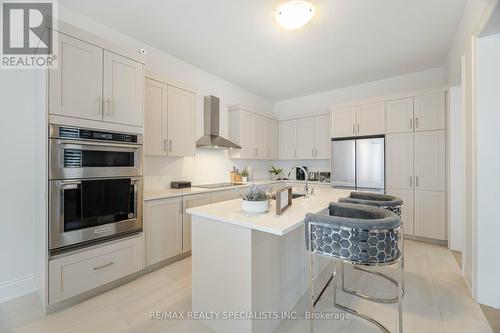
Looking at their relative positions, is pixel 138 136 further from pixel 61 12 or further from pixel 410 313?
pixel 410 313

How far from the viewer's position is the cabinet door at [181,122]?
2.97 metres

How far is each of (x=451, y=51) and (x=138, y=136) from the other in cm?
421

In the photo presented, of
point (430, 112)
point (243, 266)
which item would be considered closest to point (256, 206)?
point (243, 266)

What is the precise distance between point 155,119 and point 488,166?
347 centimetres

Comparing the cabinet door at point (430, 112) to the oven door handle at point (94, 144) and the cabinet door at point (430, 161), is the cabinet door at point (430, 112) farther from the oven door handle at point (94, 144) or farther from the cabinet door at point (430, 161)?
the oven door handle at point (94, 144)

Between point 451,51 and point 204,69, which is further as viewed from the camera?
point 204,69

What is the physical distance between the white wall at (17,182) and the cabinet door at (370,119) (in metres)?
4.48

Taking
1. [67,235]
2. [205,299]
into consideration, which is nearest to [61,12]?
[67,235]

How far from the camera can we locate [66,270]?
1.81 meters

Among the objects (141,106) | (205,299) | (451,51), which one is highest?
(451,51)

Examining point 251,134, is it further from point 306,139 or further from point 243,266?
point 243,266

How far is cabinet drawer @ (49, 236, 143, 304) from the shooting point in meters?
1.76

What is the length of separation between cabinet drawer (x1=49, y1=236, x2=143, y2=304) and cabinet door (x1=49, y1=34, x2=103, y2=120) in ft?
4.12

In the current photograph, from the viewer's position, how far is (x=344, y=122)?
4.03 meters
